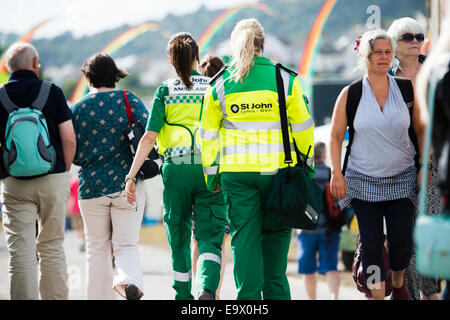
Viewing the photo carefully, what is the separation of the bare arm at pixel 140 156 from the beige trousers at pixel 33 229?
51cm

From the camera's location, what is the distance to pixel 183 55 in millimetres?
6113

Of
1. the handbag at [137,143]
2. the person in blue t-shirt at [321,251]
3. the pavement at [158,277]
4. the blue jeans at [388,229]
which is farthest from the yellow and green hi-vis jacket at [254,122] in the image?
the pavement at [158,277]

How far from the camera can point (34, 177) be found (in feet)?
20.0

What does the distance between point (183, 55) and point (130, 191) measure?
3.58 ft

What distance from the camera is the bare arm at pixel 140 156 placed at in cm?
597

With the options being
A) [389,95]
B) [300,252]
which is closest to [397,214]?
[389,95]

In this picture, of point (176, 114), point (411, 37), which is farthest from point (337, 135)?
point (176, 114)

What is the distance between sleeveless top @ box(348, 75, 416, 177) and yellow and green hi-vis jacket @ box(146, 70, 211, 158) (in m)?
1.21

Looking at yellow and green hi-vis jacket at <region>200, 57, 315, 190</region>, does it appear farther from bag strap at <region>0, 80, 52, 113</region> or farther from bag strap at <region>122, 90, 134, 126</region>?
bag strap at <region>0, 80, 52, 113</region>

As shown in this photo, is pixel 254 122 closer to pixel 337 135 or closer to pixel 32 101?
pixel 337 135

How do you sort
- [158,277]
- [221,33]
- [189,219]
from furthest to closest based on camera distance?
[221,33]
[158,277]
[189,219]

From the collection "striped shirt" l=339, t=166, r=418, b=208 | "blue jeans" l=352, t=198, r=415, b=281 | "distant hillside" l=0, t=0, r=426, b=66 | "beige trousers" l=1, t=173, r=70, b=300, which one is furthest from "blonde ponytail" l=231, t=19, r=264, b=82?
"distant hillside" l=0, t=0, r=426, b=66

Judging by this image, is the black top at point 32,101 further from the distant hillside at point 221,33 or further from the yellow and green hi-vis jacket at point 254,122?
the distant hillside at point 221,33
